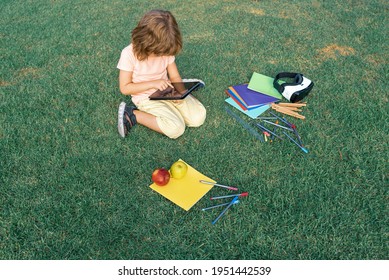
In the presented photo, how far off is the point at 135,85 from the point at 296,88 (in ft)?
5.38

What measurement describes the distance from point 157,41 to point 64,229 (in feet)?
5.57

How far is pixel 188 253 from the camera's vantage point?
2379 millimetres

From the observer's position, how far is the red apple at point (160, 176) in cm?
276

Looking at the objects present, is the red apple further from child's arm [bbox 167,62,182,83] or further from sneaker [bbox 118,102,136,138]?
child's arm [bbox 167,62,182,83]

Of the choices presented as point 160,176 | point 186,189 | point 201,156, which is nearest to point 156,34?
point 201,156

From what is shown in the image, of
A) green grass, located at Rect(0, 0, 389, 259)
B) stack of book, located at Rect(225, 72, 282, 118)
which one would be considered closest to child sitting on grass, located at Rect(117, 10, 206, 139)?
green grass, located at Rect(0, 0, 389, 259)

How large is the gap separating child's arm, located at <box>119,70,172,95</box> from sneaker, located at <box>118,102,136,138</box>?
6.8 inches

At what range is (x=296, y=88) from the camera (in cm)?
375

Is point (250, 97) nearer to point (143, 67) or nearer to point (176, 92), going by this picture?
point (176, 92)

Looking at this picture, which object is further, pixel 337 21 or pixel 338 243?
pixel 337 21

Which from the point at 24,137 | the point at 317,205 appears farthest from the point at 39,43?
the point at 317,205

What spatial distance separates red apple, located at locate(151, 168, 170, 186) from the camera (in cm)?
276

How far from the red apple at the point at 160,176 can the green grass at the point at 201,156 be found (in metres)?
0.13

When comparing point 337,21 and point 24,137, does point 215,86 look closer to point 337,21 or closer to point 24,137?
point 24,137
